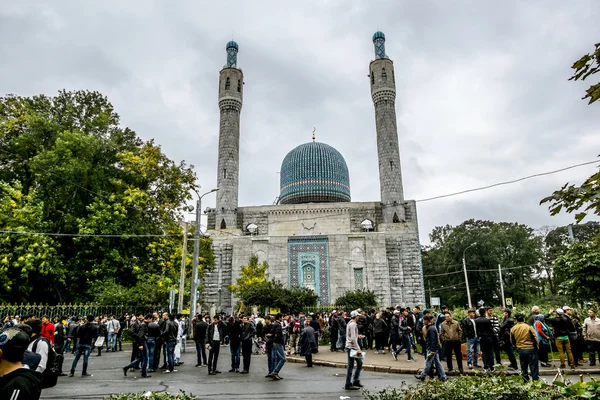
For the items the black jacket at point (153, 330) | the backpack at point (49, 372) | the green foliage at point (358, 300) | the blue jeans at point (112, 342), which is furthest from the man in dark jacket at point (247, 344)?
the green foliage at point (358, 300)

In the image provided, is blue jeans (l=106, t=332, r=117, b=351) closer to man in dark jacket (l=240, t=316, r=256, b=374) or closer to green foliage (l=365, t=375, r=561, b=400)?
man in dark jacket (l=240, t=316, r=256, b=374)

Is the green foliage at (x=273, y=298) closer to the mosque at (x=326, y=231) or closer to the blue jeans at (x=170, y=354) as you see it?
the mosque at (x=326, y=231)

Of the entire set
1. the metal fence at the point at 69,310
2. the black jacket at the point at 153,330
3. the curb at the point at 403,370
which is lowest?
the curb at the point at 403,370

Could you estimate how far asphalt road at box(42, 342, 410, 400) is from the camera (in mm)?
7496

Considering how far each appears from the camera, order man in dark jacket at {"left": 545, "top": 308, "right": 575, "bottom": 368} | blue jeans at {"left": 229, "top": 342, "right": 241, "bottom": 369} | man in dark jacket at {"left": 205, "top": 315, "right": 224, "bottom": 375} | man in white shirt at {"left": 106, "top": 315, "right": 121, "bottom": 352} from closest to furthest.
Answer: man in dark jacket at {"left": 545, "top": 308, "right": 575, "bottom": 368} → man in dark jacket at {"left": 205, "top": 315, "right": 224, "bottom": 375} → blue jeans at {"left": 229, "top": 342, "right": 241, "bottom": 369} → man in white shirt at {"left": 106, "top": 315, "right": 121, "bottom": 352}

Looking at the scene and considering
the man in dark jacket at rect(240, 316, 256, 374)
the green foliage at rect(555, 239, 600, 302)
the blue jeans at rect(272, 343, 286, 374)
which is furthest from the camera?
the green foliage at rect(555, 239, 600, 302)

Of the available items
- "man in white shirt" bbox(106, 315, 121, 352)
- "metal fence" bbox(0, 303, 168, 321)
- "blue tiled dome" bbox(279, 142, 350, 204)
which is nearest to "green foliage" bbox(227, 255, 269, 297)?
"metal fence" bbox(0, 303, 168, 321)

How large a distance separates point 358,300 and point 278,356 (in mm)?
17351

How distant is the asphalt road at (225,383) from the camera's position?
24.6 ft

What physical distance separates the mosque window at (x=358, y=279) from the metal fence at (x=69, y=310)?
1456cm

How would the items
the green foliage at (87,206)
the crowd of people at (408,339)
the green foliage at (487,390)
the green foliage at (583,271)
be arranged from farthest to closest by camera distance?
the green foliage at (87,206)
the green foliage at (583,271)
the crowd of people at (408,339)
the green foliage at (487,390)

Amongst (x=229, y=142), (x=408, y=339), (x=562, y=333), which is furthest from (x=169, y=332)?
(x=229, y=142)

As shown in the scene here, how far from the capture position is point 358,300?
26078mm

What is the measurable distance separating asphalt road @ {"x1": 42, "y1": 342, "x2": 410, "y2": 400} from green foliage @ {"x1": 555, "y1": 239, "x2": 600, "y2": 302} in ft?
30.2
